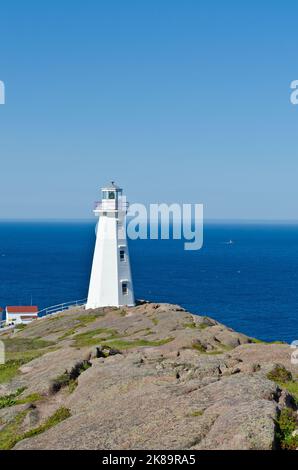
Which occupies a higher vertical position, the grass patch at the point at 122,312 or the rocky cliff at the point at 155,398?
the rocky cliff at the point at 155,398

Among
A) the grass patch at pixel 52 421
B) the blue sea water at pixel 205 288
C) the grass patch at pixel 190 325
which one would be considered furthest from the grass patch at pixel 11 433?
the blue sea water at pixel 205 288

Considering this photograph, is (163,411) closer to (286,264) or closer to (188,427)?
(188,427)

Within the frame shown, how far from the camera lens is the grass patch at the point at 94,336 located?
127ft

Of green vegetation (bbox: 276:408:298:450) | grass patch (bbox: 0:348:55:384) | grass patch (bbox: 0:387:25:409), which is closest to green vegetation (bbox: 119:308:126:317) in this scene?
grass patch (bbox: 0:348:55:384)

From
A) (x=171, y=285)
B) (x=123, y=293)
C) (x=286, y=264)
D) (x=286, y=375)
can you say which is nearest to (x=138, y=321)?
(x=123, y=293)

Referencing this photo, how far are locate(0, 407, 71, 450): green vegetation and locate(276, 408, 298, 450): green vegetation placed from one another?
7.95 metres

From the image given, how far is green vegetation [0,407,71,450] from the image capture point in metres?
18.3

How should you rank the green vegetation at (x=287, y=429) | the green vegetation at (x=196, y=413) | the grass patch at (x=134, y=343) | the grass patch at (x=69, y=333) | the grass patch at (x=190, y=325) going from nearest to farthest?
the green vegetation at (x=287, y=429), the green vegetation at (x=196, y=413), the grass patch at (x=134, y=343), the grass patch at (x=190, y=325), the grass patch at (x=69, y=333)

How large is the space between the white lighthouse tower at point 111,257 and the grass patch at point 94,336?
1120 cm

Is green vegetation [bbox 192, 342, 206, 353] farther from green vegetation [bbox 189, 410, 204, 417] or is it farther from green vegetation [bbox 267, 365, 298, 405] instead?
green vegetation [bbox 189, 410, 204, 417]

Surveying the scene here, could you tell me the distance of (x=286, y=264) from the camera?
7731 inches

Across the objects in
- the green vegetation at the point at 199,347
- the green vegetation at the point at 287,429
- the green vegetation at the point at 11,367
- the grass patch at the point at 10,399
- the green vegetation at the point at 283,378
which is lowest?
the green vegetation at the point at 11,367

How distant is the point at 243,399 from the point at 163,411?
2.59 metres

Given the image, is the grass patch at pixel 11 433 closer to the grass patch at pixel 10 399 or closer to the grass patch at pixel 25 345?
the grass patch at pixel 10 399
